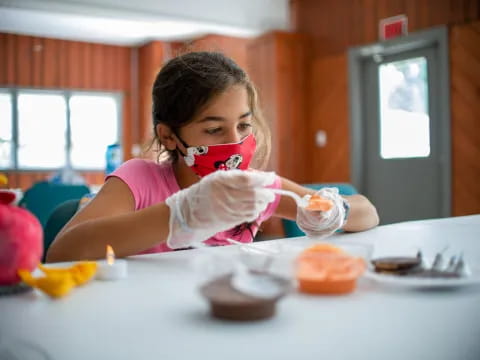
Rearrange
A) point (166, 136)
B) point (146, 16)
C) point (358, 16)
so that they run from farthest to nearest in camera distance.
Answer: point (146, 16) → point (358, 16) → point (166, 136)

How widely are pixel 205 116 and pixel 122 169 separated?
0.80ft

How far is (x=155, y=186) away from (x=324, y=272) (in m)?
0.79

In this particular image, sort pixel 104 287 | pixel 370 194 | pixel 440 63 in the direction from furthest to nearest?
pixel 370 194, pixel 440 63, pixel 104 287

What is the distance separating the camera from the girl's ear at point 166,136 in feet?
4.41

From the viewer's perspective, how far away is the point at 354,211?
1.23 m

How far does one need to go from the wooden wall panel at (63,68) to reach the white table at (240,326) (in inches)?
305

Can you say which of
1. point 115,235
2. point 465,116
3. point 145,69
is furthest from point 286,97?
point 115,235

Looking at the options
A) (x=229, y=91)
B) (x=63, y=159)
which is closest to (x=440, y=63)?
(x=229, y=91)

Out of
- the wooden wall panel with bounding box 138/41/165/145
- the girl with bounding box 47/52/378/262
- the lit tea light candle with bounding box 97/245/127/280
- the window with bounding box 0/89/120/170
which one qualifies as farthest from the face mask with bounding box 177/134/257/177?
the window with bounding box 0/89/120/170

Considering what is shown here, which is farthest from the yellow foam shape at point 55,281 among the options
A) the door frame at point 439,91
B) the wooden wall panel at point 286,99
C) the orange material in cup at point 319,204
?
the wooden wall panel at point 286,99

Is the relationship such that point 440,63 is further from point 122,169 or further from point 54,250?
point 54,250

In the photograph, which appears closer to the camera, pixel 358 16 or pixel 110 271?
pixel 110 271

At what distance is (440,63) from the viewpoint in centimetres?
424

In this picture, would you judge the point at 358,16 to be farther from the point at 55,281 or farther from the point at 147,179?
the point at 55,281
